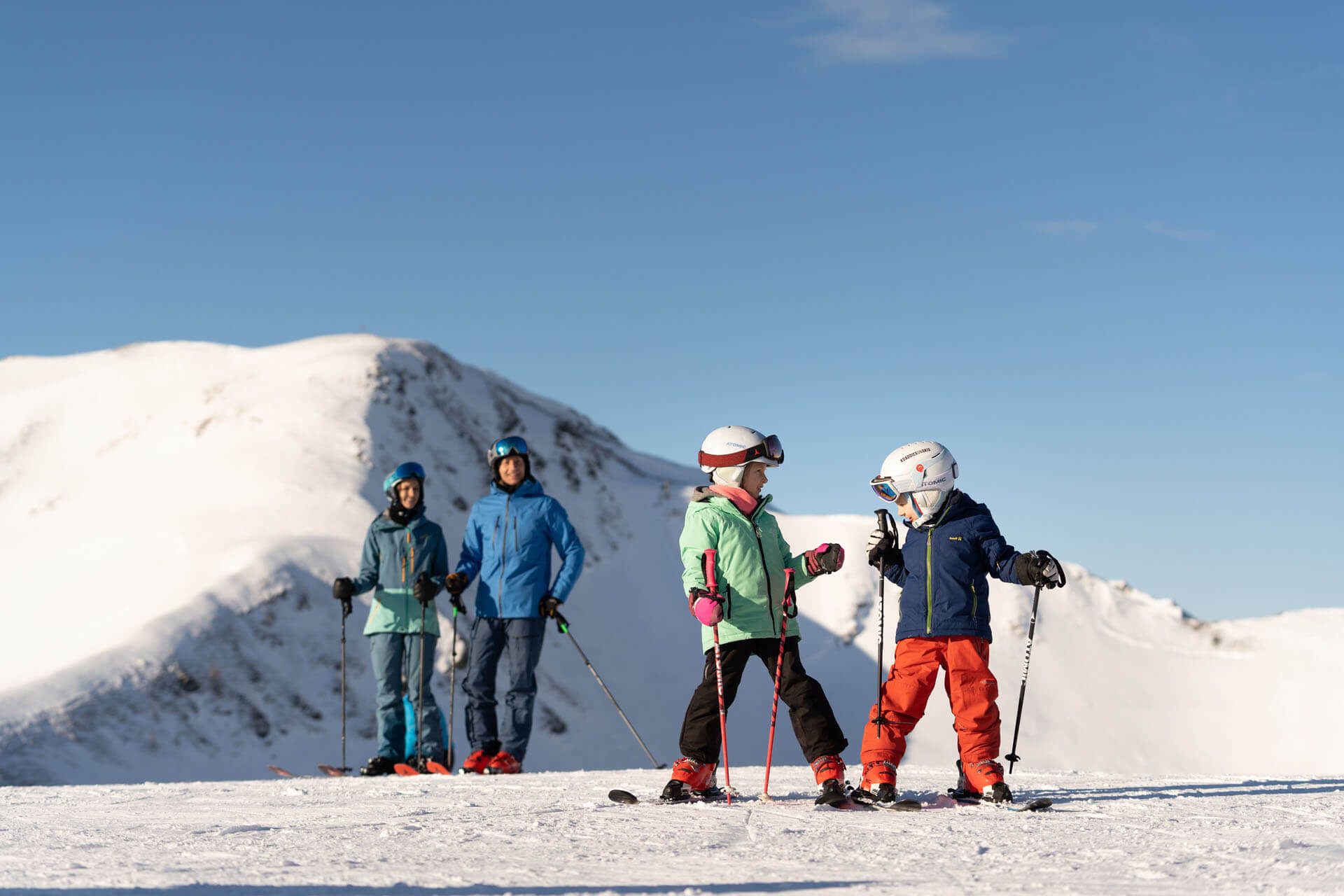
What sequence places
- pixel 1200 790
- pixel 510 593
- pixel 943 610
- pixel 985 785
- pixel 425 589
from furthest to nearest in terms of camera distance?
1. pixel 425 589
2. pixel 510 593
3. pixel 1200 790
4. pixel 943 610
5. pixel 985 785

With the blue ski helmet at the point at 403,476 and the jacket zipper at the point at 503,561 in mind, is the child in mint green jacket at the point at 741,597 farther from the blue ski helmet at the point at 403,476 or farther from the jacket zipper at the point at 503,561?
the blue ski helmet at the point at 403,476

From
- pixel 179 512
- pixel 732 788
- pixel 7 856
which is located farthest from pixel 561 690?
pixel 7 856

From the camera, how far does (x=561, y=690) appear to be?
22.0 metres

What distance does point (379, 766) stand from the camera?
9672 millimetres

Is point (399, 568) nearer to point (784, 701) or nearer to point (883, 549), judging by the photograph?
point (784, 701)

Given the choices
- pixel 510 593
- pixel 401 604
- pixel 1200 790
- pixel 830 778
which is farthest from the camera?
pixel 401 604

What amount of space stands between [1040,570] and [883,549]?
0.82 m

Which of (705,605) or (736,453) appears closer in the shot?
(705,605)

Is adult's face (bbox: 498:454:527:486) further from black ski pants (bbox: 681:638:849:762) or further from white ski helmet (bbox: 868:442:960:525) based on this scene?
white ski helmet (bbox: 868:442:960:525)

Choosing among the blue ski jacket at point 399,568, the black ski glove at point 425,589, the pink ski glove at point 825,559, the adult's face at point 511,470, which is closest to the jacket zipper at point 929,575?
the pink ski glove at point 825,559

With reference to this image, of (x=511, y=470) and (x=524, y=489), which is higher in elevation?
(x=511, y=470)

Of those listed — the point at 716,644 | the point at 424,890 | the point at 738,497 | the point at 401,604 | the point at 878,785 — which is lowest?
the point at 424,890

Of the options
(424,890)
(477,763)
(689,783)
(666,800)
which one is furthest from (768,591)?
(477,763)

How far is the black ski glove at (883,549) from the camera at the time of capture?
648 centimetres
